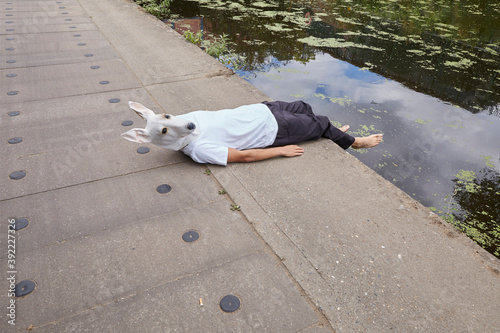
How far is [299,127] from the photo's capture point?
109 inches

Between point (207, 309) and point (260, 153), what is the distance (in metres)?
1.27

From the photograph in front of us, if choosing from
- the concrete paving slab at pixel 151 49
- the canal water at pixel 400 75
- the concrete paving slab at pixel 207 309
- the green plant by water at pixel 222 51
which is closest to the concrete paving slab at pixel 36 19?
the concrete paving slab at pixel 151 49

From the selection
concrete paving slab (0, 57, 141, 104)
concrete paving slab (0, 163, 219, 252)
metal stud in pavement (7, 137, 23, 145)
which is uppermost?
concrete paving slab (0, 163, 219, 252)

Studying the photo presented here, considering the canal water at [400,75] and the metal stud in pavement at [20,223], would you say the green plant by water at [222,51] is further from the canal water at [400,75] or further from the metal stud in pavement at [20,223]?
the metal stud in pavement at [20,223]

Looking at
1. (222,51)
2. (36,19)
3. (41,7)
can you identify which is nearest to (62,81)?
(222,51)

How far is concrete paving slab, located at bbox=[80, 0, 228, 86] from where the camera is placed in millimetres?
4062

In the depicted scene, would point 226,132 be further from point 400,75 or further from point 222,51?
point 400,75

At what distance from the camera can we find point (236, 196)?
226 cm

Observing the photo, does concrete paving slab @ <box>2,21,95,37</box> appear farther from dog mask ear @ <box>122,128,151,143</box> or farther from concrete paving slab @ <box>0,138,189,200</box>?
dog mask ear @ <box>122,128,151,143</box>

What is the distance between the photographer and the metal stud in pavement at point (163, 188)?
7.45 feet

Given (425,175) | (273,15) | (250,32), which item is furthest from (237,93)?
(273,15)

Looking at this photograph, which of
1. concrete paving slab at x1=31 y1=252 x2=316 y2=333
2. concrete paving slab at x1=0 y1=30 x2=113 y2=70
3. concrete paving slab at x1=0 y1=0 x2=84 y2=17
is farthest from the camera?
concrete paving slab at x1=0 y1=0 x2=84 y2=17

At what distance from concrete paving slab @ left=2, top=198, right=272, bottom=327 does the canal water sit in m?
2.03

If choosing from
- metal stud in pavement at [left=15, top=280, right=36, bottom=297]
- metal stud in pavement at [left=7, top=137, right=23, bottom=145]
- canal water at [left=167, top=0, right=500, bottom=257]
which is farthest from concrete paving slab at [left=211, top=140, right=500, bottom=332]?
metal stud in pavement at [left=7, top=137, right=23, bottom=145]
